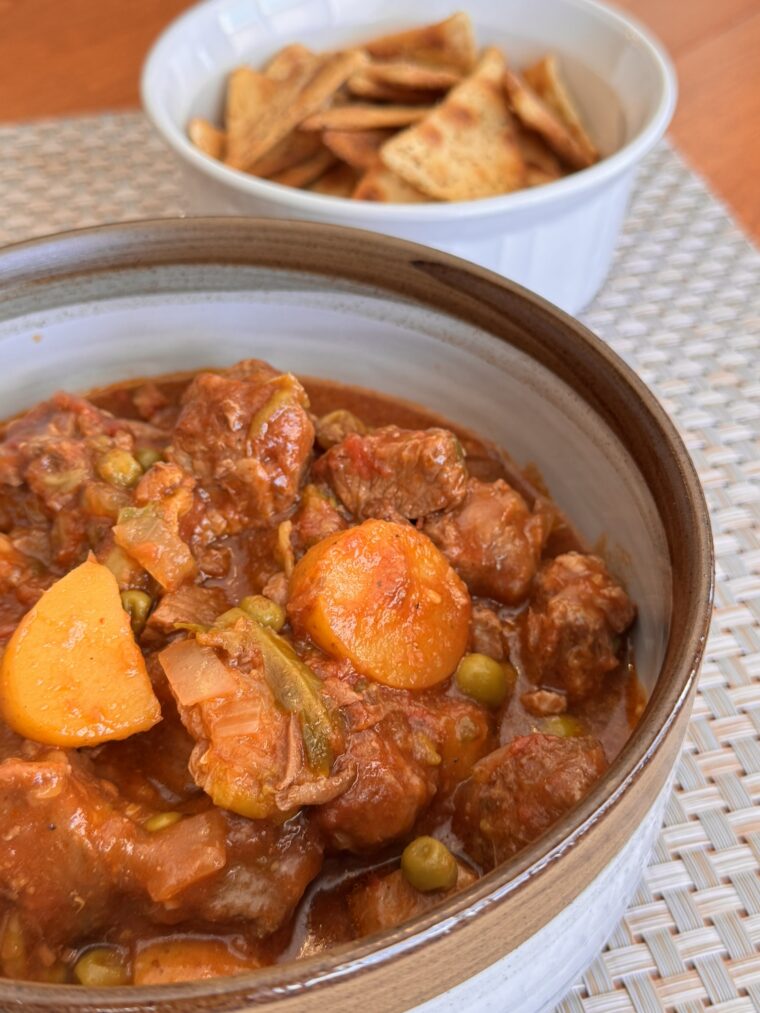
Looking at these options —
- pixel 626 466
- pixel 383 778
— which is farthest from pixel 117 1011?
pixel 626 466

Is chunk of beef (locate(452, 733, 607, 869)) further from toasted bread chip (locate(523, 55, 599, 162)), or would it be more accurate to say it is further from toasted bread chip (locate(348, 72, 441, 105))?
toasted bread chip (locate(348, 72, 441, 105))

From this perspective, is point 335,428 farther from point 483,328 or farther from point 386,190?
point 386,190

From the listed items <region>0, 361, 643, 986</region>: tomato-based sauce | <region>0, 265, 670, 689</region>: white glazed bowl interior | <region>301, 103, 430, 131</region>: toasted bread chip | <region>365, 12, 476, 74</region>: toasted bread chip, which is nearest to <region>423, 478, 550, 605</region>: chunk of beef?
<region>0, 361, 643, 986</region>: tomato-based sauce

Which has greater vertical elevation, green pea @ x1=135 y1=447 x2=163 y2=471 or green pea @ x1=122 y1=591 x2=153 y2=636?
green pea @ x1=135 y1=447 x2=163 y2=471

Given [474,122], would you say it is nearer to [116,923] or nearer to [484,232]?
[484,232]

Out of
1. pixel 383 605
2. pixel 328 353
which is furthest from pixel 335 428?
pixel 383 605

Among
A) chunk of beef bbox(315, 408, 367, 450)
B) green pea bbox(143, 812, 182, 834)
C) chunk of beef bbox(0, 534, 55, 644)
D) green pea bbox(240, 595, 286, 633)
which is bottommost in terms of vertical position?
green pea bbox(143, 812, 182, 834)

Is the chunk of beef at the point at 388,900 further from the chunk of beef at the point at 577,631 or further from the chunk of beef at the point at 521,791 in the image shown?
the chunk of beef at the point at 577,631
